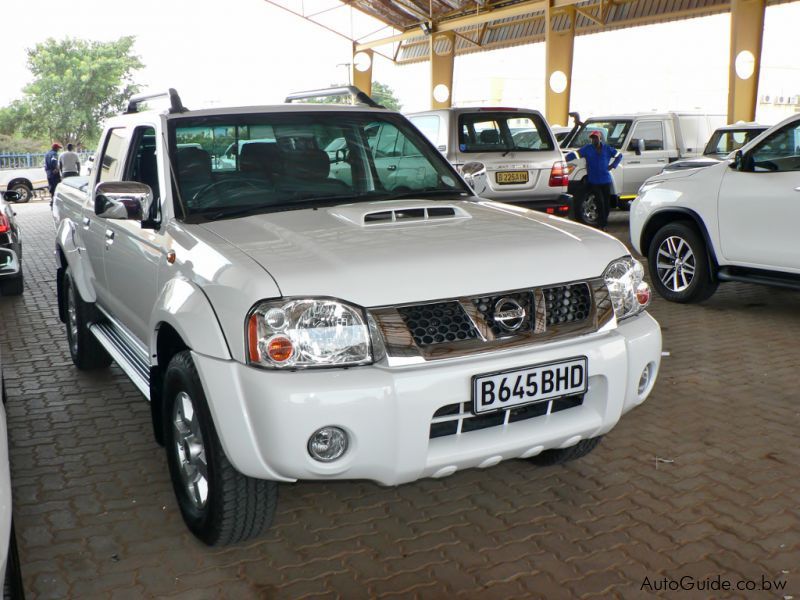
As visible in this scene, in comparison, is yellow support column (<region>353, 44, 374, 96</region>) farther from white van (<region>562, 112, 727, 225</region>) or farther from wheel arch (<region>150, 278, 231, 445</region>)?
wheel arch (<region>150, 278, 231, 445</region>)

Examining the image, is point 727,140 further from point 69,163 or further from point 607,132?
point 69,163

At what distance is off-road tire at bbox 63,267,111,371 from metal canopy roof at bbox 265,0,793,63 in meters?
18.0

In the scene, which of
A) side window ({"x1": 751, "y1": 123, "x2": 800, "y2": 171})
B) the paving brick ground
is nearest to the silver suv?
side window ({"x1": 751, "y1": 123, "x2": 800, "y2": 171})

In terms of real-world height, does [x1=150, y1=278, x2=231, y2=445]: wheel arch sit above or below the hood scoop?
below

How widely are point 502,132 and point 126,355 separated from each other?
766 centimetres

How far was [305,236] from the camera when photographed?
311 cm

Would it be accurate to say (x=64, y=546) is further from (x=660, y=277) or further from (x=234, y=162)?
(x=660, y=277)

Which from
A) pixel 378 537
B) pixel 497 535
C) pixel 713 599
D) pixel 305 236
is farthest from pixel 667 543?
pixel 305 236

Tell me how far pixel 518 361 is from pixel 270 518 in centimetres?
112

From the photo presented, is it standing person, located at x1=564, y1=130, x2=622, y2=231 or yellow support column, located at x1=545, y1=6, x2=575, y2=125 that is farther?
yellow support column, located at x1=545, y1=6, x2=575, y2=125

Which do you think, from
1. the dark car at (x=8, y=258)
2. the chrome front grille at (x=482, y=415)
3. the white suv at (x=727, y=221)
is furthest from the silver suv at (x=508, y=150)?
the chrome front grille at (x=482, y=415)

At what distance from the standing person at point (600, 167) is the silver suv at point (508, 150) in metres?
1.92

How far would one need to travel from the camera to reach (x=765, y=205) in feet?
21.6

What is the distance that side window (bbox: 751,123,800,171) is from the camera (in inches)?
257
